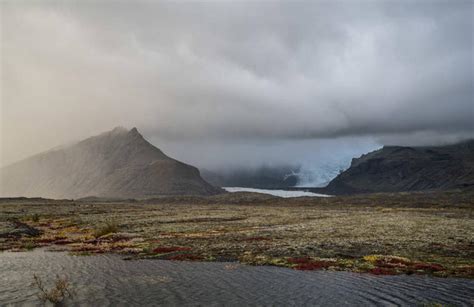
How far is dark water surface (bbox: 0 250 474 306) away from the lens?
23969mm

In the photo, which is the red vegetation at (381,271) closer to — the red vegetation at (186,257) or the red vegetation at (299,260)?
the red vegetation at (299,260)

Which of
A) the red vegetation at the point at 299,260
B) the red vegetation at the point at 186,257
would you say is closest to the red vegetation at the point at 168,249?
the red vegetation at the point at 186,257

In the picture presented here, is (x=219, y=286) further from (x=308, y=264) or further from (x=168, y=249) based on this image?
(x=168, y=249)

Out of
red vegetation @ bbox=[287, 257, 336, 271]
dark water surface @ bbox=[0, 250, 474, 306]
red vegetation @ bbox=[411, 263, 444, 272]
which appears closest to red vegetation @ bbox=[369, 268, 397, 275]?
dark water surface @ bbox=[0, 250, 474, 306]

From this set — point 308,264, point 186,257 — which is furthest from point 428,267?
point 186,257

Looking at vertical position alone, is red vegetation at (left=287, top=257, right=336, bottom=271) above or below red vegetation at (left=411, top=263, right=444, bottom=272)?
below

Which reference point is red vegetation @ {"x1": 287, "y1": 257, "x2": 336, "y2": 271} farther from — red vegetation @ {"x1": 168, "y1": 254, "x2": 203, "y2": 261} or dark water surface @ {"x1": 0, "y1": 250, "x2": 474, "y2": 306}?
red vegetation @ {"x1": 168, "y1": 254, "x2": 203, "y2": 261}

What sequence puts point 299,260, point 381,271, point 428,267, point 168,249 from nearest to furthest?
point 381,271 < point 428,267 < point 299,260 < point 168,249

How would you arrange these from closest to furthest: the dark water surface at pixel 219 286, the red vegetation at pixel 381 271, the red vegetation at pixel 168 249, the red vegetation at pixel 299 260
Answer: the dark water surface at pixel 219 286
the red vegetation at pixel 381 271
the red vegetation at pixel 299 260
the red vegetation at pixel 168 249

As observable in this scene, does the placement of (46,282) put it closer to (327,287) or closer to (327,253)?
(327,287)

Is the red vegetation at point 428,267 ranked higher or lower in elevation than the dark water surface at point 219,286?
higher

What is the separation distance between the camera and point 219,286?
2798 cm

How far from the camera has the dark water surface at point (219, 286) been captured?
24.0m

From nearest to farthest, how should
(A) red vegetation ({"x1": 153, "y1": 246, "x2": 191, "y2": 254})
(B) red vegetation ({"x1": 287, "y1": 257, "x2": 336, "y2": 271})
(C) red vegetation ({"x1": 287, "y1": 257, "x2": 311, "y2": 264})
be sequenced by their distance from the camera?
(B) red vegetation ({"x1": 287, "y1": 257, "x2": 336, "y2": 271}), (C) red vegetation ({"x1": 287, "y1": 257, "x2": 311, "y2": 264}), (A) red vegetation ({"x1": 153, "y1": 246, "x2": 191, "y2": 254})
